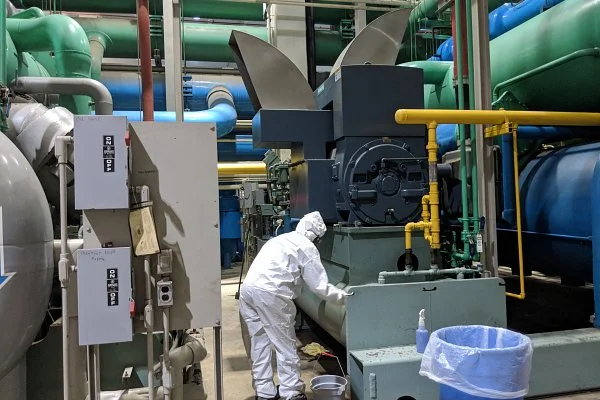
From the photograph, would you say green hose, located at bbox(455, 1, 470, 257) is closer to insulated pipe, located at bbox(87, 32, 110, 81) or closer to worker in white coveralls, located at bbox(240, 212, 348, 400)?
worker in white coveralls, located at bbox(240, 212, 348, 400)

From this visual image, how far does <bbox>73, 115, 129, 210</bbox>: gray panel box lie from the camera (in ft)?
5.39

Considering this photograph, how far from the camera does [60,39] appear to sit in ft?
11.9

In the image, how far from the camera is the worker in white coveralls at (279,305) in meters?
2.29

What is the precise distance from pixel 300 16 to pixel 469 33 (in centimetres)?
258

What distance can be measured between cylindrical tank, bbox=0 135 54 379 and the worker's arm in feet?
3.90

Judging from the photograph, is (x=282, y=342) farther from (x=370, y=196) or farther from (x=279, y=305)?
→ (x=370, y=196)

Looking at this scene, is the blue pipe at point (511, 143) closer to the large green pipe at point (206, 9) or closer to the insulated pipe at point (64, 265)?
the insulated pipe at point (64, 265)

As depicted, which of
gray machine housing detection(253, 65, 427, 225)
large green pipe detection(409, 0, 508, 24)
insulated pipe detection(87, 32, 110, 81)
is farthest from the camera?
insulated pipe detection(87, 32, 110, 81)

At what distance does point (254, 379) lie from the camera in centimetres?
234

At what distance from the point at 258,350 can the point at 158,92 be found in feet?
14.6

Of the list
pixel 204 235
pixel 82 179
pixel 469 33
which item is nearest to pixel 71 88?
pixel 82 179

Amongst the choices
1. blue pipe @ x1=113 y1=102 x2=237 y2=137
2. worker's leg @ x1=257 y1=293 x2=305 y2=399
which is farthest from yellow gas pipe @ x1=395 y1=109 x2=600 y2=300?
blue pipe @ x1=113 y1=102 x2=237 y2=137

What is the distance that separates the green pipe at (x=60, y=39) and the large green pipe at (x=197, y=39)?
5.26ft

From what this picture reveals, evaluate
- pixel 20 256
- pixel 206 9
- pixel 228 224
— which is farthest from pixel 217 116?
pixel 20 256
